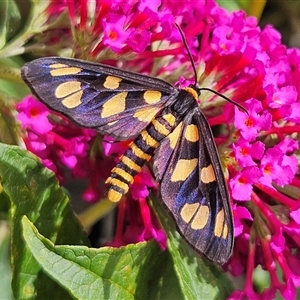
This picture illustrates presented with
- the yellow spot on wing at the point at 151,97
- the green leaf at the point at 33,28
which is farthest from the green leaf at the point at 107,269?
the green leaf at the point at 33,28

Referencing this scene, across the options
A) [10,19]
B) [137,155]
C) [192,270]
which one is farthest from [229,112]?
[10,19]

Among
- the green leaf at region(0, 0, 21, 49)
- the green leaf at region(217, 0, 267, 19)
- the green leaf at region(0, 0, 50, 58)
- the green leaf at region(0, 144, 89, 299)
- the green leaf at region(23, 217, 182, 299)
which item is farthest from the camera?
the green leaf at region(217, 0, 267, 19)

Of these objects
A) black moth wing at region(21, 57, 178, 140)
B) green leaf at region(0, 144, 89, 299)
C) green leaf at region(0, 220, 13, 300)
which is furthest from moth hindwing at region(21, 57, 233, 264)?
green leaf at region(0, 220, 13, 300)

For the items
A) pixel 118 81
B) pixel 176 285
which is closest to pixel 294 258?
pixel 176 285

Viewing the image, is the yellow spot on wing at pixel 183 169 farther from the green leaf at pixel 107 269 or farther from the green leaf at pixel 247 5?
the green leaf at pixel 247 5

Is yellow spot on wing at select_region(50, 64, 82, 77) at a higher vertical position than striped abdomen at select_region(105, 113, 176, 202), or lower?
higher

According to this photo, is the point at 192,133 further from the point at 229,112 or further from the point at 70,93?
the point at 70,93

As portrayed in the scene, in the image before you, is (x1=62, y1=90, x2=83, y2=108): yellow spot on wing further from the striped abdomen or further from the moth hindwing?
the striped abdomen
